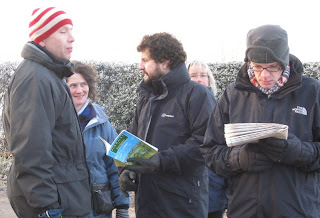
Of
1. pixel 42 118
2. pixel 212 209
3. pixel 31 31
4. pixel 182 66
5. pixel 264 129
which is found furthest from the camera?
pixel 212 209

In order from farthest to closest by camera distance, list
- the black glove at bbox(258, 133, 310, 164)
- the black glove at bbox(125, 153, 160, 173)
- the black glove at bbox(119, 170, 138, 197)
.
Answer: the black glove at bbox(119, 170, 138, 197) < the black glove at bbox(125, 153, 160, 173) < the black glove at bbox(258, 133, 310, 164)

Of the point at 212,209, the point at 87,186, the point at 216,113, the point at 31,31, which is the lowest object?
the point at 212,209

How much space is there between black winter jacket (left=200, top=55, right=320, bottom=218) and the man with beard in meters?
0.53

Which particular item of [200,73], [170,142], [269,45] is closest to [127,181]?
[170,142]

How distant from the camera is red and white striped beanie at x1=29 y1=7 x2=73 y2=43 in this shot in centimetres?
312

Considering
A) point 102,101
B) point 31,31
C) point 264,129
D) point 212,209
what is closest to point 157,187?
point 212,209

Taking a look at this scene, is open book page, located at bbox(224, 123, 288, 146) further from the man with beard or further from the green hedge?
the green hedge

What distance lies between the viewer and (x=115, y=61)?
380 inches

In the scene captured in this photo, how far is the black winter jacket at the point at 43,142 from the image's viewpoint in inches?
→ 110

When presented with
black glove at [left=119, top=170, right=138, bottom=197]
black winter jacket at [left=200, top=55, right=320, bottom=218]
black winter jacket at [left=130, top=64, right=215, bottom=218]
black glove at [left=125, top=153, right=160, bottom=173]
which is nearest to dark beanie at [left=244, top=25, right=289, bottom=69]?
black winter jacket at [left=200, top=55, right=320, bottom=218]

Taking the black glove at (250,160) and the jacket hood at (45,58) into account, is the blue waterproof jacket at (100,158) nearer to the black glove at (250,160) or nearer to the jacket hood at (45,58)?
the jacket hood at (45,58)

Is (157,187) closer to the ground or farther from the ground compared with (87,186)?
closer to the ground

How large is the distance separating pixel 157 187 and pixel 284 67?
1.46m

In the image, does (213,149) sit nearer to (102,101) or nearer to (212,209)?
(212,209)
